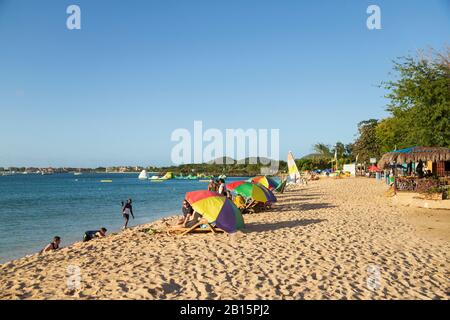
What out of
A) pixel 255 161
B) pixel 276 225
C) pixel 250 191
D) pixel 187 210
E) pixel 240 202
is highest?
pixel 255 161

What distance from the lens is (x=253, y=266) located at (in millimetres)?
6508

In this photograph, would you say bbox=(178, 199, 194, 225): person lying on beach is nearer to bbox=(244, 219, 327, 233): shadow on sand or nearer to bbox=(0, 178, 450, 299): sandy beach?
bbox=(0, 178, 450, 299): sandy beach

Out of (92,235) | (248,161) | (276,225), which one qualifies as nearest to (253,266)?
(276,225)

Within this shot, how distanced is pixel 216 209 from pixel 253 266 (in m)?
3.29

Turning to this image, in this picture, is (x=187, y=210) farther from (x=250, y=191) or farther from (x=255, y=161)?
(x=255, y=161)

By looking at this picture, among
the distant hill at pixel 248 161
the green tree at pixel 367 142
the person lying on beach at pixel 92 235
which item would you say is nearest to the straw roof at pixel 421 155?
the person lying on beach at pixel 92 235

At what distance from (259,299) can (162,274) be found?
1914 mm

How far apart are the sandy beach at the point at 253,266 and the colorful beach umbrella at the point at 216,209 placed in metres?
0.38

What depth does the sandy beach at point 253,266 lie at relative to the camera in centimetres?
518

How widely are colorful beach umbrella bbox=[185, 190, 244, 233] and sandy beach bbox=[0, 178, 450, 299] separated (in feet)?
1.24

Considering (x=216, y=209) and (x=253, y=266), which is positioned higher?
(x=216, y=209)

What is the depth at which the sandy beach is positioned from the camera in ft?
17.0

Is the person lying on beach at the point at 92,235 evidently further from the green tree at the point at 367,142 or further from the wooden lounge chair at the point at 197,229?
the green tree at the point at 367,142

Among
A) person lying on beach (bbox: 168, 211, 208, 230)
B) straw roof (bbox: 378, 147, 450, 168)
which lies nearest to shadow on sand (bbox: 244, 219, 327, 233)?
person lying on beach (bbox: 168, 211, 208, 230)
